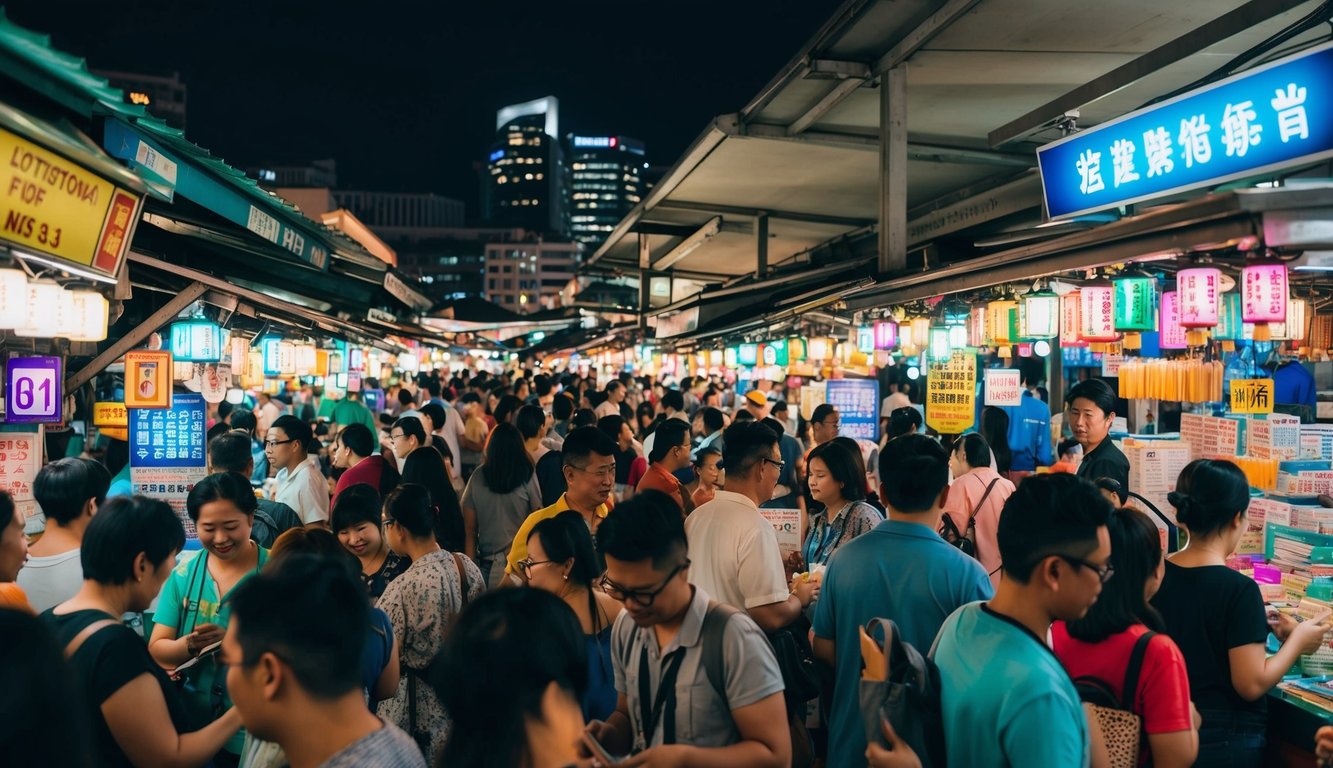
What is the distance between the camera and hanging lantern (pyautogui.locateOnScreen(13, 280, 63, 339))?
249 inches

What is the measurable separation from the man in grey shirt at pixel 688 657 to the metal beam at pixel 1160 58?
5239mm

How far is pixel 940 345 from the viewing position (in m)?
12.4

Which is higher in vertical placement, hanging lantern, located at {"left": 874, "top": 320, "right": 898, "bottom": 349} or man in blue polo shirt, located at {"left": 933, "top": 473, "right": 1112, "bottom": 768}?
hanging lantern, located at {"left": 874, "top": 320, "right": 898, "bottom": 349}

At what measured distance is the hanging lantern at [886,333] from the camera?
1361 centimetres

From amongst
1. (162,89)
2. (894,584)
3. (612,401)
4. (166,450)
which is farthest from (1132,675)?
(162,89)

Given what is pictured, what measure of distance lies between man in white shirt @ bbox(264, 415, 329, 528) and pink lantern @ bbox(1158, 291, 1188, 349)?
7.61m

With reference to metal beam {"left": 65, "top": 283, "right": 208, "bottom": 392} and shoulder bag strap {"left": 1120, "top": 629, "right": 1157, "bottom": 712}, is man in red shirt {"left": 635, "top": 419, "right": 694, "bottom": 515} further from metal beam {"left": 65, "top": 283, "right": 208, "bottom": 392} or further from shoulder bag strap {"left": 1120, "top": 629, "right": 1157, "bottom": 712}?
shoulder bag strap {"left": 1120, "top": 629, "right": 1157, "bottom": 712}

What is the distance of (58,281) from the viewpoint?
709 cm

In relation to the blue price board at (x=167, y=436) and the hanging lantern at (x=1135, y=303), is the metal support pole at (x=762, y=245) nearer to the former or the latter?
the hanging lantern at (x=1135, y=303)

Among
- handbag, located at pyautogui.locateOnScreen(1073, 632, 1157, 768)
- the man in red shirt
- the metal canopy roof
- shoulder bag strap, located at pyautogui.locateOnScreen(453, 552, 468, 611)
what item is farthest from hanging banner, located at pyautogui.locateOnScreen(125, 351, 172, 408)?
handbag, located at pyautogui.locateOnScreen(1073, 632, 1157, 768)

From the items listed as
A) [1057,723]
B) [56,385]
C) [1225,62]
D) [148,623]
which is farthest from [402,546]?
[1225,62]

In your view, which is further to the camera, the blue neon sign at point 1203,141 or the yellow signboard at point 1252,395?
the yellow signboard at point 1252,395

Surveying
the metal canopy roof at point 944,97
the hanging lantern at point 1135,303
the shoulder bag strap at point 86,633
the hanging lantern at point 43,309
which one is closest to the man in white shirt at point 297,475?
the hanging lantern at point 43,309

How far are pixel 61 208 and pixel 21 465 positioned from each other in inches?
140
